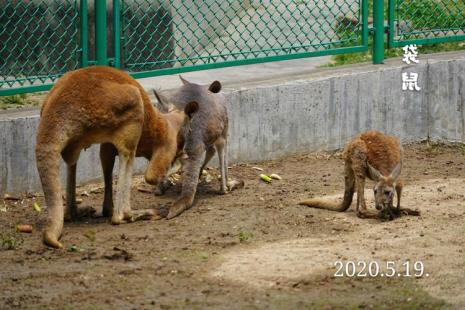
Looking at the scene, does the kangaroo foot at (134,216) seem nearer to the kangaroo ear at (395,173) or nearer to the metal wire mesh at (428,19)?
the kangaroo ear at (395,173)

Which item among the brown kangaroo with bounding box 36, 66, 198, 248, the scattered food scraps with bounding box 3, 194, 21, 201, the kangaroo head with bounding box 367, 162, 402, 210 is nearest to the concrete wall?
the scattered food scraps with bounding box 3, 194, 21, 201

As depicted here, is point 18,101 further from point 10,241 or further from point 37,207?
point 10,241

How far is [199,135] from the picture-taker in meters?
8.58

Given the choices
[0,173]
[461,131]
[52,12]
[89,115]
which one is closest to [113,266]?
[89,115]

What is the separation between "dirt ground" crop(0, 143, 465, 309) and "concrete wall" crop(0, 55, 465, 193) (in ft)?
2.18

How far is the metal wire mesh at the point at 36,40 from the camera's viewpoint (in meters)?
8.78

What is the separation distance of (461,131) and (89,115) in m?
4.76

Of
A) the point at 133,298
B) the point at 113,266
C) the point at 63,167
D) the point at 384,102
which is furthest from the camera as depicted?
the point at 384,102

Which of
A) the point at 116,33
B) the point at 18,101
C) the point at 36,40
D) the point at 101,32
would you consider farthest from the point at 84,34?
the point at 18,101

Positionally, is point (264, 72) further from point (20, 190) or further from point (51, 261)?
point (51, 261)

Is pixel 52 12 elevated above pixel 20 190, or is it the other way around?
→ pixel 52 12

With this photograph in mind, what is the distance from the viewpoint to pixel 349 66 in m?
10.9

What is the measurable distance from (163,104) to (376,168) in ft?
5.55

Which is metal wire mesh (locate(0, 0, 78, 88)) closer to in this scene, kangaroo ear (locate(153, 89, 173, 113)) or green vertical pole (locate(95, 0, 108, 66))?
green vertical pole (locate(95, 0, 108, 66))
